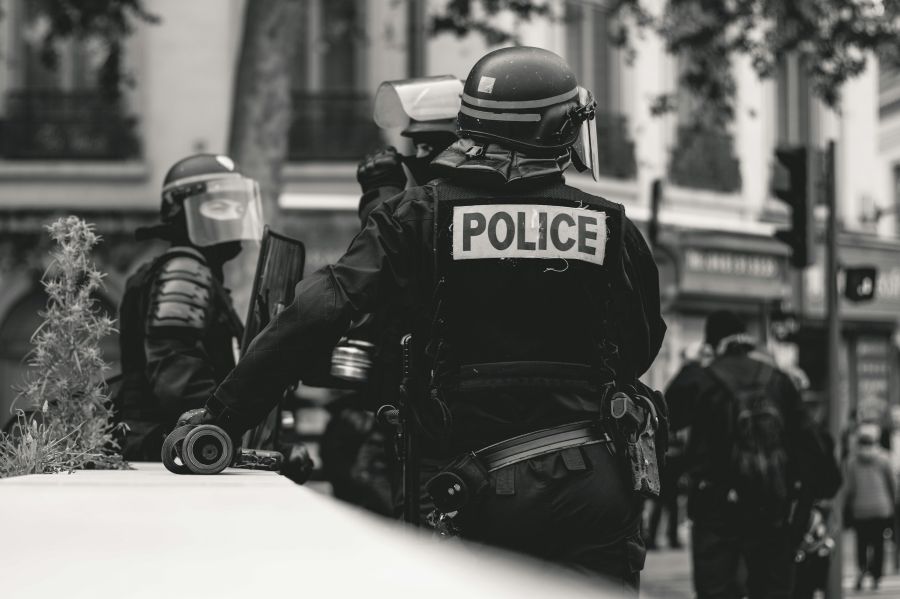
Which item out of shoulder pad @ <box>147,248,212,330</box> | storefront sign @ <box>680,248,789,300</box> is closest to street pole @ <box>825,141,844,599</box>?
shoulder pad @ <box>147,248,212,330</box>

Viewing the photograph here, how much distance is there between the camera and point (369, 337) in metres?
4.62

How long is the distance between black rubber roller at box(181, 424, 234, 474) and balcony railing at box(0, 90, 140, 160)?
50.7ft

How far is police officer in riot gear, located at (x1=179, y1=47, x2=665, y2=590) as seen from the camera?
3.28 metres

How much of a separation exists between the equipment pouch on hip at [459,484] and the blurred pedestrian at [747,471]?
13.6ft

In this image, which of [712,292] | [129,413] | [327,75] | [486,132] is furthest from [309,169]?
[486,132]

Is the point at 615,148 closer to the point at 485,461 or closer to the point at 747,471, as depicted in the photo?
the point at 747,471

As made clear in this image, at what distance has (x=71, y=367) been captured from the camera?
3.73 m

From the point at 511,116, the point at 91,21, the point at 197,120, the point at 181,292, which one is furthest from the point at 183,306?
the point at 197,120

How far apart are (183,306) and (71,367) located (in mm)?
1044

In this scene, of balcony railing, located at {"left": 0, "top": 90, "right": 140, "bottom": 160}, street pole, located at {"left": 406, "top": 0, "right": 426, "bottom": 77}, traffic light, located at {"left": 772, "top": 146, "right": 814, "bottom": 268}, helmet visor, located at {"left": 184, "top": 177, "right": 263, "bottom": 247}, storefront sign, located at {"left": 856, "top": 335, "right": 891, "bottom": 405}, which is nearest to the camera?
helmet visor, located at {"left": 184, "top": 177, "right": 263, "bottom": 247}

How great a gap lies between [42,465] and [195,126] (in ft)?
50.7

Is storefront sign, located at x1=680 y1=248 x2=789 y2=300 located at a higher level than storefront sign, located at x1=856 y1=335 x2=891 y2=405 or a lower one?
higher

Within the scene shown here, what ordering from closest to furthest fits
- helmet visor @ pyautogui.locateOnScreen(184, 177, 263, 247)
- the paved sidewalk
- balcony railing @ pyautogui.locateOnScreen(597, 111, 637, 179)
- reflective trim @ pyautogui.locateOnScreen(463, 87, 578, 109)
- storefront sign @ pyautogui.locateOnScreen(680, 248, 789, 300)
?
reflective trim @ pyautogui.locateOnScreen(463, 87, 578, 109), helmet visor @ pyautogui.locateOnScreen(184, 177, 263, 247), the paved sidewalk, balcony railing @ pyautogui.locateOnScreen(597, 111, 637, 179), storefront sign @ pyautogui.locateOnScreen(680, 248, 789, 300)

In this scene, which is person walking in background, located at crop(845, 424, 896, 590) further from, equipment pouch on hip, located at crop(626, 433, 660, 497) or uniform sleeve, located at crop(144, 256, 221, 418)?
equipment pouch on hip, located at crop(626, 433, 660, 497)
